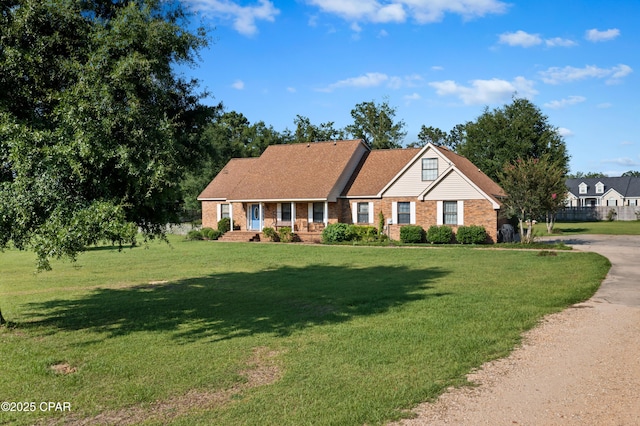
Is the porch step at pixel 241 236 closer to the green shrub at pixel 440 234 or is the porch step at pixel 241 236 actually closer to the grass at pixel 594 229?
the green shrub at pixel 440 234

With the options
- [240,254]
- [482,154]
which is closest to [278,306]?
[240,254]

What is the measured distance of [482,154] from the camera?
52.6m

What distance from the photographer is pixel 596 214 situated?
6366 centimetres

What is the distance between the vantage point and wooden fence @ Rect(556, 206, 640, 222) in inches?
2477

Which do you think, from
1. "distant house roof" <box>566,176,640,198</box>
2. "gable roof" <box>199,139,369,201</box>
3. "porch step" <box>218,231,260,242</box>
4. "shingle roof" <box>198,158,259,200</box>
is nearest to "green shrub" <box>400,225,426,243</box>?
"gable roof" <box>199,139,369,201</box>

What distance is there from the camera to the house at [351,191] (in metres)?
29.4

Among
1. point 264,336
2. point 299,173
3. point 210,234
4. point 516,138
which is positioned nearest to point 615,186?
point 516,138

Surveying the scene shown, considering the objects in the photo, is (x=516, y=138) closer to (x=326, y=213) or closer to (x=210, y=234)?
(x=326, y=213)

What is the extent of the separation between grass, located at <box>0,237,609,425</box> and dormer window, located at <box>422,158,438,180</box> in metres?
12.3

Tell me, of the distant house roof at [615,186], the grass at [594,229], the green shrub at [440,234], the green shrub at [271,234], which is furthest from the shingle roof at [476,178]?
the distant house roof at [615,186]

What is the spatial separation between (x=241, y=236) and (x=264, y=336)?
85.2ft

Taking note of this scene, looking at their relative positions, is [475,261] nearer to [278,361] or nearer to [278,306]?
[278,306]

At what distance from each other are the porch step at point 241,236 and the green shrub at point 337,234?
5588 millimetres

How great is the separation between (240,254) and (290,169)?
42.5 ft
